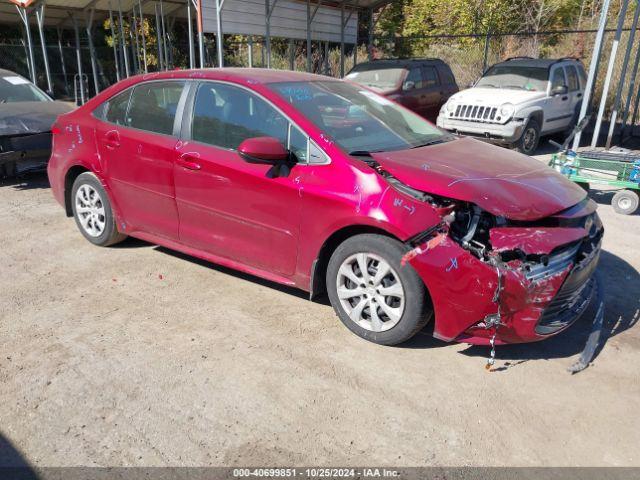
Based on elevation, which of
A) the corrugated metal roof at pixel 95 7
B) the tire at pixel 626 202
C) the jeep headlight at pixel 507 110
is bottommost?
the tire at pixel 626 202

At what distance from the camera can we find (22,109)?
8008 millimetres

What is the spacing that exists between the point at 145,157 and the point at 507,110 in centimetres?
751

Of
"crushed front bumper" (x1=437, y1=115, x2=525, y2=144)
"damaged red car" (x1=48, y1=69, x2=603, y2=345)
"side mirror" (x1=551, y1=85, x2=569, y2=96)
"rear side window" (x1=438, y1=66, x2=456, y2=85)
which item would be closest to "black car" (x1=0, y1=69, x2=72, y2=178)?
"damaged red car" (x1=48, y1=69, x2=603, y2=345)

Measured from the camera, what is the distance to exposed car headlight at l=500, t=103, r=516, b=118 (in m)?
9.89

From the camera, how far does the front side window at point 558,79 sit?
10.9m

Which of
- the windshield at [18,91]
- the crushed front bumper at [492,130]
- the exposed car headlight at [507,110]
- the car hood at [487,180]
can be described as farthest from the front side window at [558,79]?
the windshield at [18,91]

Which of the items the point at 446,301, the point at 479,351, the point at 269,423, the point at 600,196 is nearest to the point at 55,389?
the point at 269,423

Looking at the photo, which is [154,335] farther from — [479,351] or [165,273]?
[479,351]

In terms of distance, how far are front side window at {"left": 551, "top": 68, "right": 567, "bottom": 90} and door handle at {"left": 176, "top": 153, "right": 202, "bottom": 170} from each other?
356 inches

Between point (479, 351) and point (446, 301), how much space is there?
0.61 m

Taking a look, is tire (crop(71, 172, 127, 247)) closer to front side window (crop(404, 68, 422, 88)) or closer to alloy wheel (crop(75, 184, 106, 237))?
alloy wheel (crop(75, 184, 106, 237))

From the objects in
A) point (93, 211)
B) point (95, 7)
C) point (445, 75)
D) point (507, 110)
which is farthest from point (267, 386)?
point (95, 7)

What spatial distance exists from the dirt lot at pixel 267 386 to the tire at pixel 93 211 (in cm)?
74

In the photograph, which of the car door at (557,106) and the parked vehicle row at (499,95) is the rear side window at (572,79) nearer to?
the parked vehicle row at (499,95)
